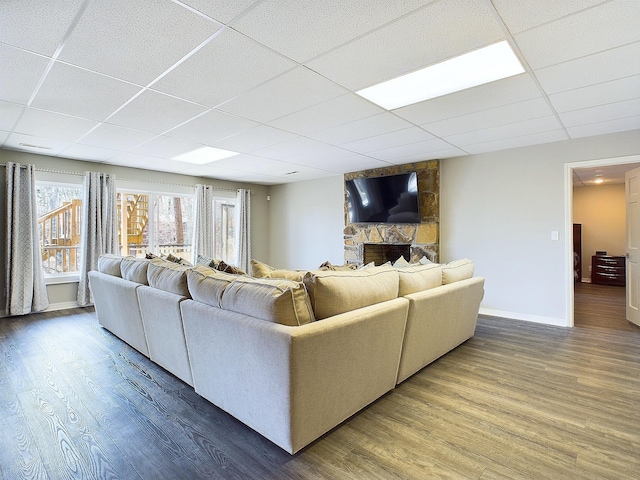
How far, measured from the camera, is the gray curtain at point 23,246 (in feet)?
15.2

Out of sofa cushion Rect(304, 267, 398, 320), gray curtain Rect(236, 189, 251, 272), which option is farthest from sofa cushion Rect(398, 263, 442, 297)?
gray curtain Rect(236, 189, 251, 272)

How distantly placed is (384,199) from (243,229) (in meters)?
3.30

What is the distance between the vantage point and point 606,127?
368 centimetres

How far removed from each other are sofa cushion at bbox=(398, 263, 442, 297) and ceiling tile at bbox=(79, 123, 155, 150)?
3256 mm

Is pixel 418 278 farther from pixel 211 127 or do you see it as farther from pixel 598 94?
pixel 211 127

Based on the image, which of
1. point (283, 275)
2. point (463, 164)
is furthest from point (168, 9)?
point (463, 164)

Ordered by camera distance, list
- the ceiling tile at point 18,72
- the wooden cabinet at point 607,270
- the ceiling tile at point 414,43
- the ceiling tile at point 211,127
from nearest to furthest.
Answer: the ceiling tile at point 414,43
the ceiling tile at point 18,72
the ceiling tile at point 211,127
the wooden cabinet at point 607,270

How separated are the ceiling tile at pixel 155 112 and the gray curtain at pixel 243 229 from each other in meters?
3.72

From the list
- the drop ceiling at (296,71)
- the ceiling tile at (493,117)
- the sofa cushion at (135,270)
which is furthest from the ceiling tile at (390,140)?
the sofa cushion at (135,270)

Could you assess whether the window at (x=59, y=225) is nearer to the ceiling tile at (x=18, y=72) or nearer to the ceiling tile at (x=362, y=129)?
the ceiling tile at (x=18, y=72)

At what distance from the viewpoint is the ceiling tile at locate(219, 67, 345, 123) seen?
98.0 inches

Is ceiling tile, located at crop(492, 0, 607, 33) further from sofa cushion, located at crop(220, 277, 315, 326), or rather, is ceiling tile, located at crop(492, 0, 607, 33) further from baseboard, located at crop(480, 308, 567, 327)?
baseboard, located at crop(480, 308, 567, 327)

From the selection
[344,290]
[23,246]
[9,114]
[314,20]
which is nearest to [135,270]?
[9,114]

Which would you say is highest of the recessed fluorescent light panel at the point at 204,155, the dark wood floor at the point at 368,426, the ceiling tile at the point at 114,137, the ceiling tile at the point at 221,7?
the recessed fluorescent light panel at the point at 204,155
